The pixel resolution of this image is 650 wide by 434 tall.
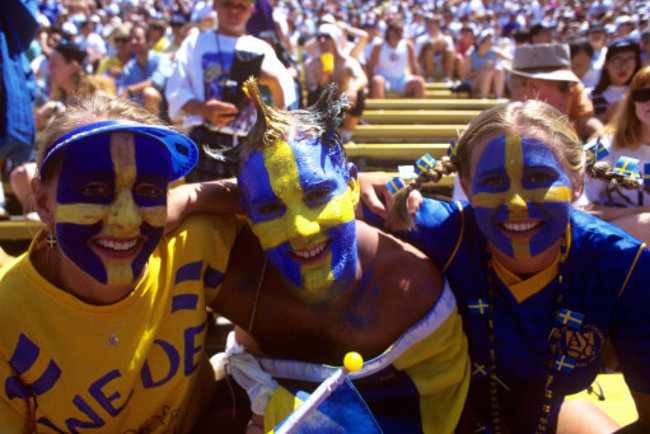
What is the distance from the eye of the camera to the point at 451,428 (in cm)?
170

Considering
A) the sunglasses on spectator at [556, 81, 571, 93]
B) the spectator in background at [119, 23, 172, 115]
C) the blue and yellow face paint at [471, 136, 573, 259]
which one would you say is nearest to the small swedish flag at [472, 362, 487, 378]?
the blue and yellow face paint at [471, 136, 573, 259]

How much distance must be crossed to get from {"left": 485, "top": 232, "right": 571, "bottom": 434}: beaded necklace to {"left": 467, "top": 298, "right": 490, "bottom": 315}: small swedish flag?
2 centimetres

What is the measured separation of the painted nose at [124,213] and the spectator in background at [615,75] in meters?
4.15

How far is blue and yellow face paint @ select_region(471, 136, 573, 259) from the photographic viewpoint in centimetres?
169

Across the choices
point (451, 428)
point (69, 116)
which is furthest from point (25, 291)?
point (451, 428)

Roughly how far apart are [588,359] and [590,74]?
17.0 feet

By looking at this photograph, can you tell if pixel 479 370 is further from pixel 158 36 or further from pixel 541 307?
pixel 158 36

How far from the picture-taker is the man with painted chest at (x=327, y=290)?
164cm

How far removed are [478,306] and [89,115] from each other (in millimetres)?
1321

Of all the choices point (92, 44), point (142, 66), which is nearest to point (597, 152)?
point (142, 66)

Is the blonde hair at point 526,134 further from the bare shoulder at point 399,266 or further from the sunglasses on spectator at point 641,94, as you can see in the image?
the sunglasses on spectator at point 641,94

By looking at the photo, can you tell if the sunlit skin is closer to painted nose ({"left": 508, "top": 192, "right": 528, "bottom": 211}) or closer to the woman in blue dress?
the woman in blue dress

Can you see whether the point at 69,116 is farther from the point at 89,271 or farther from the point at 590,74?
the point at 590,74

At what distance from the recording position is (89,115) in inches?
62.4
